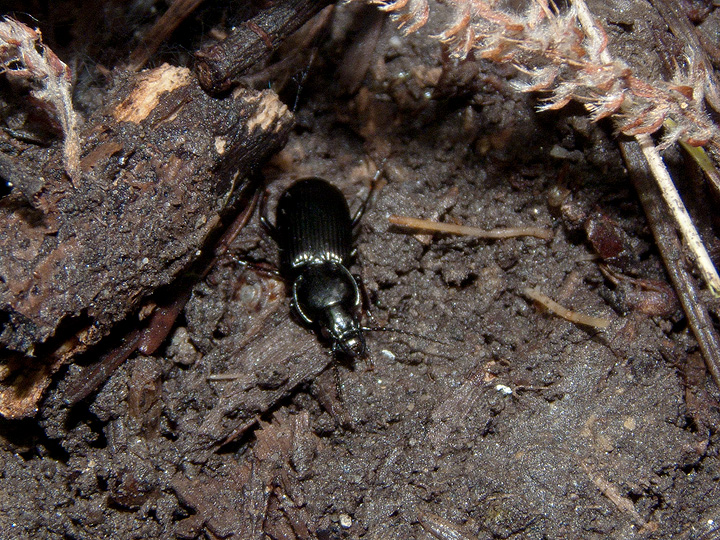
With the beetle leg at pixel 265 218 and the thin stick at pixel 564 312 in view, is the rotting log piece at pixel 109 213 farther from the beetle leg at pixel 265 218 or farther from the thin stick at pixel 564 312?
the thin stick at pixel 564 312

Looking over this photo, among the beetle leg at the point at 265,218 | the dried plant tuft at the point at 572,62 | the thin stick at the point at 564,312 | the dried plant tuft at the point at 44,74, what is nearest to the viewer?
the dried plant tuft at the point at 44,74

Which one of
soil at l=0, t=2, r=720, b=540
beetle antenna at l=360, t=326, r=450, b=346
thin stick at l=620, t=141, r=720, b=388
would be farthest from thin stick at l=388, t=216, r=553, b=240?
beetle antenna at l=360, t=326, r=450, b=346

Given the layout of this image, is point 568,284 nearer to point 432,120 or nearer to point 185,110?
point 432,120

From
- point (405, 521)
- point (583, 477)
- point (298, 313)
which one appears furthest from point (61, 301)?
point (583, 477)

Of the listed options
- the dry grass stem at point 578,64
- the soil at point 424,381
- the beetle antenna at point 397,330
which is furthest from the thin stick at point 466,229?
the dry grass stem at point 578,64

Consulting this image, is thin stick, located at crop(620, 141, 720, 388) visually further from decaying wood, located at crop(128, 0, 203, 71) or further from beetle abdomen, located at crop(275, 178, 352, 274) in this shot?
decaying wood, located at crop(128, 0, 203, 71)

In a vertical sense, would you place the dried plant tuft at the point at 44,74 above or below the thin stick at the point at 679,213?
above
